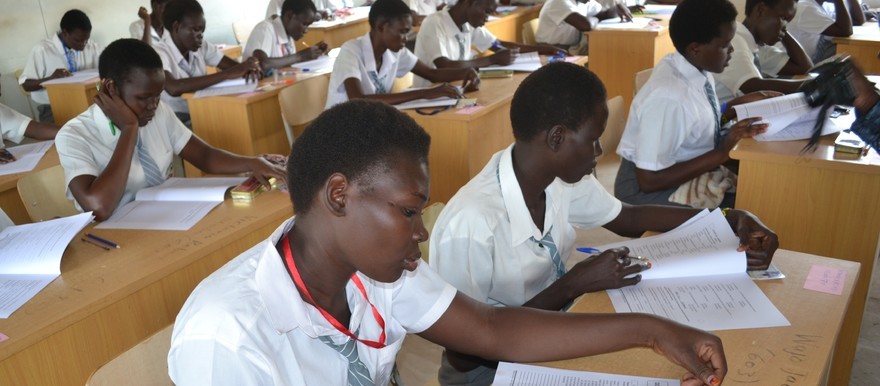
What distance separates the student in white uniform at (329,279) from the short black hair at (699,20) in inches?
63.1

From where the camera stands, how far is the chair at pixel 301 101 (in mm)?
3340

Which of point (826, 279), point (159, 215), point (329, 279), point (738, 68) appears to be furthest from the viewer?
point (738, 68)

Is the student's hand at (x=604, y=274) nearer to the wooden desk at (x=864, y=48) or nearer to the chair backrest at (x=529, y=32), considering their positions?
the wooden desk at (x=864, y=48)

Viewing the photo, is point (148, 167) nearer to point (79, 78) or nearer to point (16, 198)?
point (16, 198)

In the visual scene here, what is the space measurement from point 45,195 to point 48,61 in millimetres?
3061

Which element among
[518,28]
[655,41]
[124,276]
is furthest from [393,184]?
[518,28]

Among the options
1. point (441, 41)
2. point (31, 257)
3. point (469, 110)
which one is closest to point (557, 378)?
point (31, 257)

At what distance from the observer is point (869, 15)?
5246 mm

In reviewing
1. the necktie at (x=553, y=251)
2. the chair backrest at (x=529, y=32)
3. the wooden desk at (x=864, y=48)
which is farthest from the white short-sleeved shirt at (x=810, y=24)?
the necktie at (x=553, y=251)

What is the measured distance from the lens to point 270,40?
Answer: 4656 millimetres

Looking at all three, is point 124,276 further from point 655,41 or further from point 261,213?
point 655,41

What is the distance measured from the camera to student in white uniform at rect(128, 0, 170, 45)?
520 cm

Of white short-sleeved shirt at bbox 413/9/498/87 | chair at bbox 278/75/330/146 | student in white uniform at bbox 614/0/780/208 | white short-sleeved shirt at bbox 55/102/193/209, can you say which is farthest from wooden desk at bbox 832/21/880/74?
white short-sleeved shirt at bbox 55/102/193/209

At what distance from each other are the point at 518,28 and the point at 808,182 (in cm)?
498
